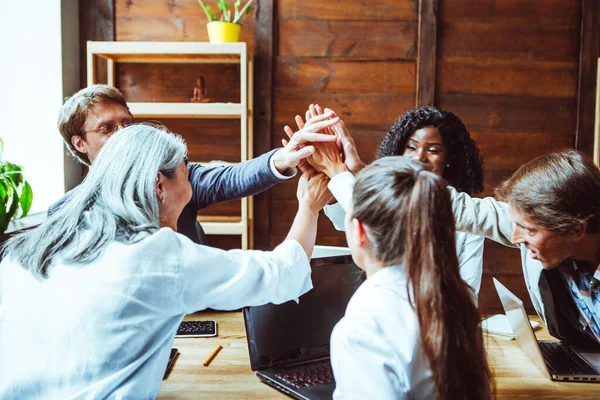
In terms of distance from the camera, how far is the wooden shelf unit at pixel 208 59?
2760 mm

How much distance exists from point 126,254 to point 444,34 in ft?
8.48

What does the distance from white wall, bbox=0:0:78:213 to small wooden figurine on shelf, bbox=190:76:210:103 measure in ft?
2.25

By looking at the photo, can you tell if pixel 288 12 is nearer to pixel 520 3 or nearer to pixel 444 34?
pixel 444 34

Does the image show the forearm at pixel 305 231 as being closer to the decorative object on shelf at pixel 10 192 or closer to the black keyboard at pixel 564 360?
the black keyboard at pixel 564 360

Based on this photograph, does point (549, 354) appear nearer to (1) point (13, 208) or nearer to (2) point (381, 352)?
Result: (2) point (381, 352)

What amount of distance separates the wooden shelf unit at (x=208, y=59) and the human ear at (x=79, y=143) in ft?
2.85

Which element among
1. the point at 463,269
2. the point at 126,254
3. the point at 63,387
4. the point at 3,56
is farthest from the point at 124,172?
the point at 3,56

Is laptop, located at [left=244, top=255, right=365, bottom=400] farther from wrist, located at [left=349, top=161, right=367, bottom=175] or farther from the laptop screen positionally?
wrist, located at [left=349, top=161, right=367, bottom=175]

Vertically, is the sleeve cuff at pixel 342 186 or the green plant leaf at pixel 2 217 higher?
the sleeve cuff at pixel 342 186

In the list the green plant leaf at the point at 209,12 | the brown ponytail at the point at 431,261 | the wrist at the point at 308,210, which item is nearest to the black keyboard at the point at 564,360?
the brown ponytail at the point at 431,261

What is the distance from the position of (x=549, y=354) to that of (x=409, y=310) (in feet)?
2.46

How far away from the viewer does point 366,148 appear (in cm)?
313

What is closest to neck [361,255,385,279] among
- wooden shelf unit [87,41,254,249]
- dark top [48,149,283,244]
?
dark top [48,149,283,244]

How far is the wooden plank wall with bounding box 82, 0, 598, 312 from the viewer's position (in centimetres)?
307
